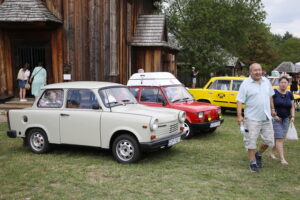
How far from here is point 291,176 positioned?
229 inches

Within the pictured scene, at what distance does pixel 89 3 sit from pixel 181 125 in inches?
353

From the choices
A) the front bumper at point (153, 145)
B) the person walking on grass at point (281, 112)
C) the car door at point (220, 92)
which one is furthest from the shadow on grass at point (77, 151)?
the car door at point (220, 92)

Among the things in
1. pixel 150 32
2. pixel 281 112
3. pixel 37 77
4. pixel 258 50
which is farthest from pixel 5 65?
pixel 258 50

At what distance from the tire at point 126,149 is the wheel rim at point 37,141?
1.94m

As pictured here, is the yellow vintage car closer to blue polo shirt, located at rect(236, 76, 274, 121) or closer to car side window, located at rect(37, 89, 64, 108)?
car side window, located at rect(37, 89, 64, 108)

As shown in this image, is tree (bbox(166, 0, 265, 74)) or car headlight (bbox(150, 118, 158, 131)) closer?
car headlight (bbox(150, 118, 158, 131))

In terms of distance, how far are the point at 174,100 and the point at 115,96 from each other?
2533mm

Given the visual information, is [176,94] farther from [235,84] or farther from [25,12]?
[25,12]

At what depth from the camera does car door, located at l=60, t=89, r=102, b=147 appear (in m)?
6.71

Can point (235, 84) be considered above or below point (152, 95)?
above

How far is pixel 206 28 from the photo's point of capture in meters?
27.6

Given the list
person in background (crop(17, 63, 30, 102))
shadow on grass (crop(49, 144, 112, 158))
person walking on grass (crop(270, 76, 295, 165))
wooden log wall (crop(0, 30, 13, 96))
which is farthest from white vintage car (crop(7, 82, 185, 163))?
wooden log wall (crop(0, 30, 13, 96))

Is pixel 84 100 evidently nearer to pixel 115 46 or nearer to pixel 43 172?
pixel 43 172

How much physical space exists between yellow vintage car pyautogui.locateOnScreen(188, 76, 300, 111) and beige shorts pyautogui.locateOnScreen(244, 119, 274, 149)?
727 cm
